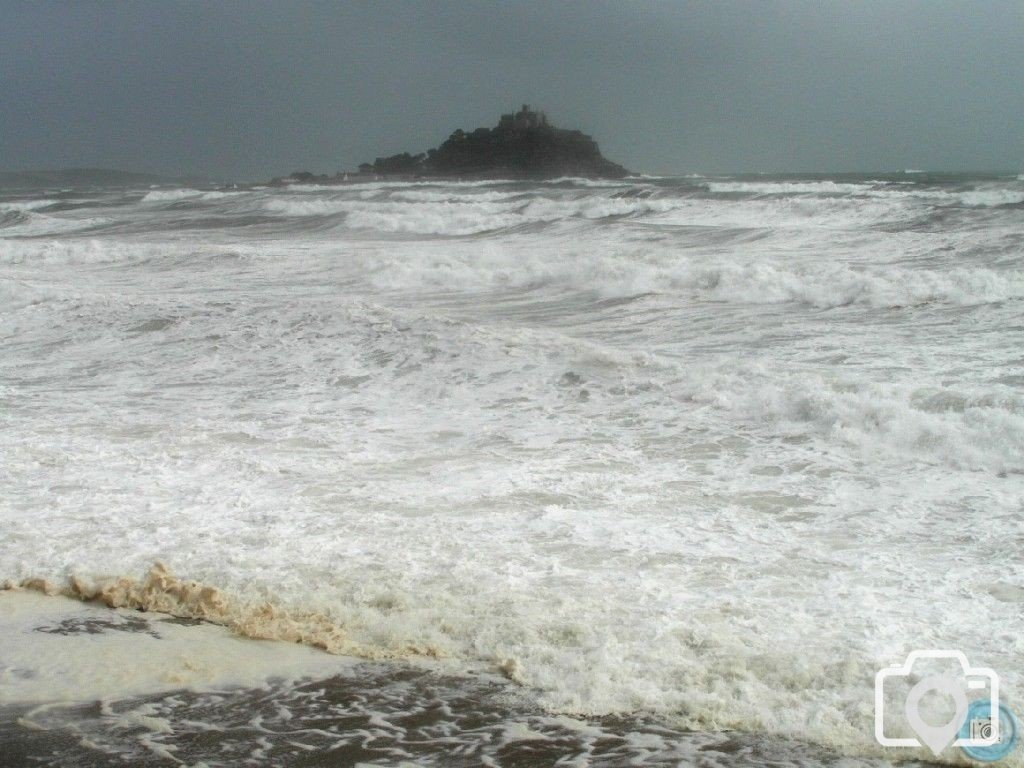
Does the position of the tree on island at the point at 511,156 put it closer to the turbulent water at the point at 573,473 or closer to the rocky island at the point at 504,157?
the rocky island at the point at 504,157

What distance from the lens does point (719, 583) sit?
4062mm

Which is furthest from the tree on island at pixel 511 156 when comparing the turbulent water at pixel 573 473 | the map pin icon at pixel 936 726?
the map pin icon at pixel 936 726

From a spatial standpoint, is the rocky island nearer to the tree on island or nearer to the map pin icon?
the tree on island

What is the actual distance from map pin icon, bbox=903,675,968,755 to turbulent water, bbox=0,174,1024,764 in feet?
0.47

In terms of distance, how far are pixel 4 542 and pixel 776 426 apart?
15.7ft

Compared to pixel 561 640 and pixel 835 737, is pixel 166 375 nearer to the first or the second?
pixel 561 640

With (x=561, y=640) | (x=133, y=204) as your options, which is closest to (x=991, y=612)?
(x=561, y=640)

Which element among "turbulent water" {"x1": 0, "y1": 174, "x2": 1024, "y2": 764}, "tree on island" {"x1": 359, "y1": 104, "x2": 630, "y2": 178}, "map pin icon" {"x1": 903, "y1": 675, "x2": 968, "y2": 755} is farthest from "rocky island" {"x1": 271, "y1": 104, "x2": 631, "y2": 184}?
"map pin icon" {"x1": 903, "y1": 675, "x2": 968, "y2": 755}

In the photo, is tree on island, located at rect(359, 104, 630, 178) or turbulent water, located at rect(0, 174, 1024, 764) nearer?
turbulent water, located at rect(0, 174, 1024, 764)

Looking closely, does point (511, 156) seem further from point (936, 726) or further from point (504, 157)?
point (936, 726)

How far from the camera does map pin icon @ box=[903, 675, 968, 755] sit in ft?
9.63

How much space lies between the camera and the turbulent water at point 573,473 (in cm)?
355

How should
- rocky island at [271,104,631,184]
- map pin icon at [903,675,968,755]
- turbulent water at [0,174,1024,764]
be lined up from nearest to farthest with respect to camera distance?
map pin icon at [903,675,968,755] → turbulent water at [0,174,1024,764] → rocky island at [271,104,631,184]

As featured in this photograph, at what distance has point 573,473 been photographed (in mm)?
5613
